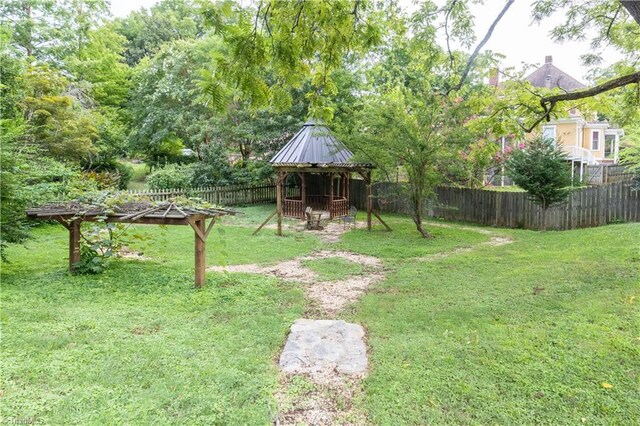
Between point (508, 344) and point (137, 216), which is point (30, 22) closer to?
point (137, 216)

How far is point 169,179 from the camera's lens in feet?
60.2

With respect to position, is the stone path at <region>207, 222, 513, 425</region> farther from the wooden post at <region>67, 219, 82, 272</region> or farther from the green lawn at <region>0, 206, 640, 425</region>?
the wooden post at <region>67, 219, 82, 272</region>

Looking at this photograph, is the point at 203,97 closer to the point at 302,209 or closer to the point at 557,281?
the point at 557,281

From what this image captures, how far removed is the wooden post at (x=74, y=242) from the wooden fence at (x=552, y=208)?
29.1ft

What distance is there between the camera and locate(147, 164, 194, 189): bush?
59.7 feet

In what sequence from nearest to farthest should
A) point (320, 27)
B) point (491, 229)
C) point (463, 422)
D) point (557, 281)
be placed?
point (463, 422), point (320, 27), point (557, 281), point (491, 229)

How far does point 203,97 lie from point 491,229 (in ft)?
41.4

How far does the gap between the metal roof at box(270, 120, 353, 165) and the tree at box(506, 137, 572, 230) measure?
5588 millimetres

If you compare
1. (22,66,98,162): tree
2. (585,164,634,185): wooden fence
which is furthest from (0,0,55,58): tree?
(585,164,634,185): wooden fence

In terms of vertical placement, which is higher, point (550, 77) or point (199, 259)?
point (550, 77)

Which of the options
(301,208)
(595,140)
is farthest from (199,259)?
(595,140)

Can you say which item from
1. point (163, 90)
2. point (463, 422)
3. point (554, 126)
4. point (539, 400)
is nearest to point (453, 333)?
point (539, 400)

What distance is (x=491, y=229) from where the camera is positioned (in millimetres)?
13820

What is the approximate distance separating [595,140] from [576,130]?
14.1ft
